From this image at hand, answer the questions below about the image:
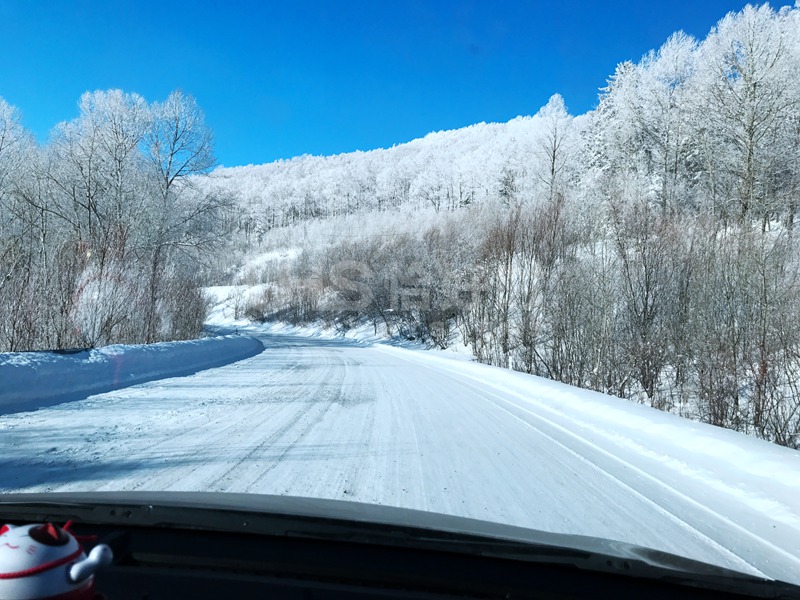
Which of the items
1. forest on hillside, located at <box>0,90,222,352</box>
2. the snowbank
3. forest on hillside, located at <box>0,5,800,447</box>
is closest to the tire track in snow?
forest on hillside, located at <box>0,5,800,447</box>

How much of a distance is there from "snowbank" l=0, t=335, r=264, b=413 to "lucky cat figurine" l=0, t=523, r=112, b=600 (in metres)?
8.67

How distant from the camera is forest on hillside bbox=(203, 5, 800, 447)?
13.0 m

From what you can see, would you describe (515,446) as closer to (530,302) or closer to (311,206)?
(530,302)

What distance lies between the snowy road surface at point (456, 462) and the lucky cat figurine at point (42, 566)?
3.52 meters

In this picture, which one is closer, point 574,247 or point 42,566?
point 42,566

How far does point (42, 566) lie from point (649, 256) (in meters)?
20.2

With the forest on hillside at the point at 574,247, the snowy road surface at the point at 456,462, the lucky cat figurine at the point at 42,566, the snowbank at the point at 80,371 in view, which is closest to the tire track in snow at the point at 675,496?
the snowy road surface at the point at 456,462

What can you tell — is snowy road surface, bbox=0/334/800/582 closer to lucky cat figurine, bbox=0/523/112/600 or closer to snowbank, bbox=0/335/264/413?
snowbank, bbox=0/335/264/413

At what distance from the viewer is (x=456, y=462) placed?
6.09 metres

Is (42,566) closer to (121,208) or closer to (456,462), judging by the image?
(456,462)

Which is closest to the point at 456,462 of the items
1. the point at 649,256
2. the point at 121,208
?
the point at 649,256

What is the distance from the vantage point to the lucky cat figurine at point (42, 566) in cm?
116

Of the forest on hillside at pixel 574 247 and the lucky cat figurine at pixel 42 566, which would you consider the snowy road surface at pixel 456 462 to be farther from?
the forest on hillside at pixel 574 247

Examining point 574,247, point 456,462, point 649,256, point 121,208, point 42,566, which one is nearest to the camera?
point 42,566
